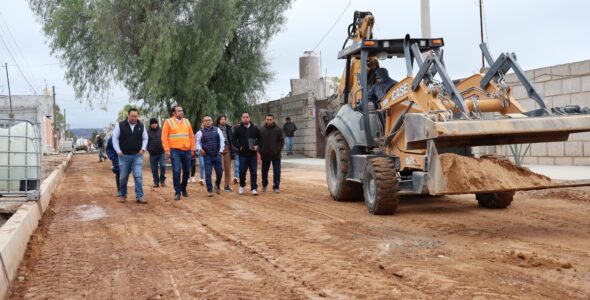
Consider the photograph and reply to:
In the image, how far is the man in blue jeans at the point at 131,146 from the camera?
1088 cm

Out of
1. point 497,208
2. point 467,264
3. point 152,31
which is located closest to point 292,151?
point 152,31

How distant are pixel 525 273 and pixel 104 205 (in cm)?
786

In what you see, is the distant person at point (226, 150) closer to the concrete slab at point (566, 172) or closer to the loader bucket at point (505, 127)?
the concrete slab at point (566, 172)

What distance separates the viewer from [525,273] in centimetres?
475

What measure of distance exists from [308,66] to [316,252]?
2526 centimetres

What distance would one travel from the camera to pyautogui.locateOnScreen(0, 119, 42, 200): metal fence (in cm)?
900

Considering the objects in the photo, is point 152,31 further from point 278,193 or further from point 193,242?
point 193,242

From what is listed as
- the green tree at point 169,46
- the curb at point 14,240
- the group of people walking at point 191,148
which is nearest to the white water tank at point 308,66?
the green tree at point 169,46

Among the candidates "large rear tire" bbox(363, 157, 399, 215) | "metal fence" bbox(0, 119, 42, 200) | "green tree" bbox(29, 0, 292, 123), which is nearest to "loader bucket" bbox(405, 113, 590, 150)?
"large rear tire" bbox(363, 157, 399, 215)

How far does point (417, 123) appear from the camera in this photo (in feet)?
22.5

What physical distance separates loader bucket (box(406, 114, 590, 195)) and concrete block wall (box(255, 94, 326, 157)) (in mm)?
17286

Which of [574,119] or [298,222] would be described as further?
[298,222]

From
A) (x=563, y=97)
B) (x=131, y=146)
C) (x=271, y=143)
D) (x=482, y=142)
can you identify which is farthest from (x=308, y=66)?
(x=482, y=142)

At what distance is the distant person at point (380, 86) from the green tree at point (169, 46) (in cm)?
1248
